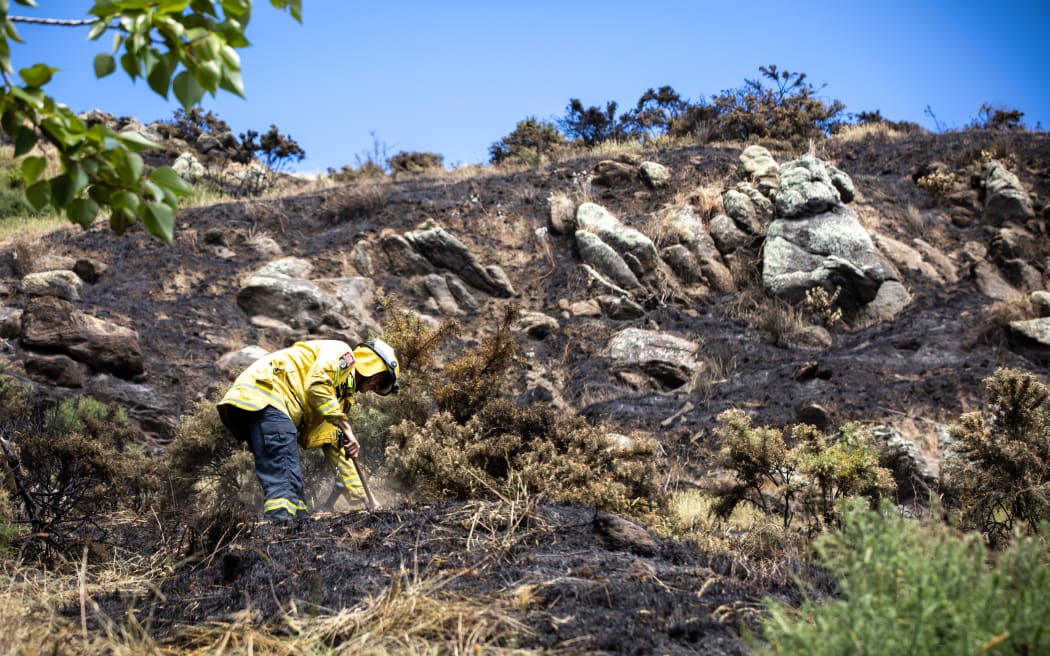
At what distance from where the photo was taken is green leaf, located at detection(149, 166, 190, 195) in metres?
2.21

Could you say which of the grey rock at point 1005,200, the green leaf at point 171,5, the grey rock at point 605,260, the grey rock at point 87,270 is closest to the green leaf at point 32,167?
the green leaf at point 171,5

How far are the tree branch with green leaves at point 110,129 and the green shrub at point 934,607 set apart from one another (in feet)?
6.26

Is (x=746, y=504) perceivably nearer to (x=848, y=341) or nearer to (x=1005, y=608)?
(x=1005, y=608)

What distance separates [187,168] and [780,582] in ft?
74.7

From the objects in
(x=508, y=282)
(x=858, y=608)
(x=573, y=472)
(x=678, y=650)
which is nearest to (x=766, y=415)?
(x=573, y=472)

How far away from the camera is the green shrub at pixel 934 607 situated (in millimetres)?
1810

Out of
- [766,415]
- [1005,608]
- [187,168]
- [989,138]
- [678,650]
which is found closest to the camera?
[1005,608]

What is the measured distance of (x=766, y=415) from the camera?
10664 mm

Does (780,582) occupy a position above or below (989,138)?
below

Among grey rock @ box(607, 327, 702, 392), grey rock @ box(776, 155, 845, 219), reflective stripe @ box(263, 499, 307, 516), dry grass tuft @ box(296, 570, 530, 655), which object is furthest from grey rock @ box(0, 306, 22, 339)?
grey rock @ box(776, 155, 845, 219)

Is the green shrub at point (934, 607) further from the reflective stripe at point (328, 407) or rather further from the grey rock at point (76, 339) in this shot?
the grey rock at point (76, 339)

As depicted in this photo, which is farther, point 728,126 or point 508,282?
point 728,126

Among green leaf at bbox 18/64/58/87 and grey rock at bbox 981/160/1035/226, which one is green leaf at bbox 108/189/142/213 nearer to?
green leaf at bbox 18/64/58/87

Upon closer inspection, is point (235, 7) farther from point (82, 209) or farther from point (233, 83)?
point (82, 209)
